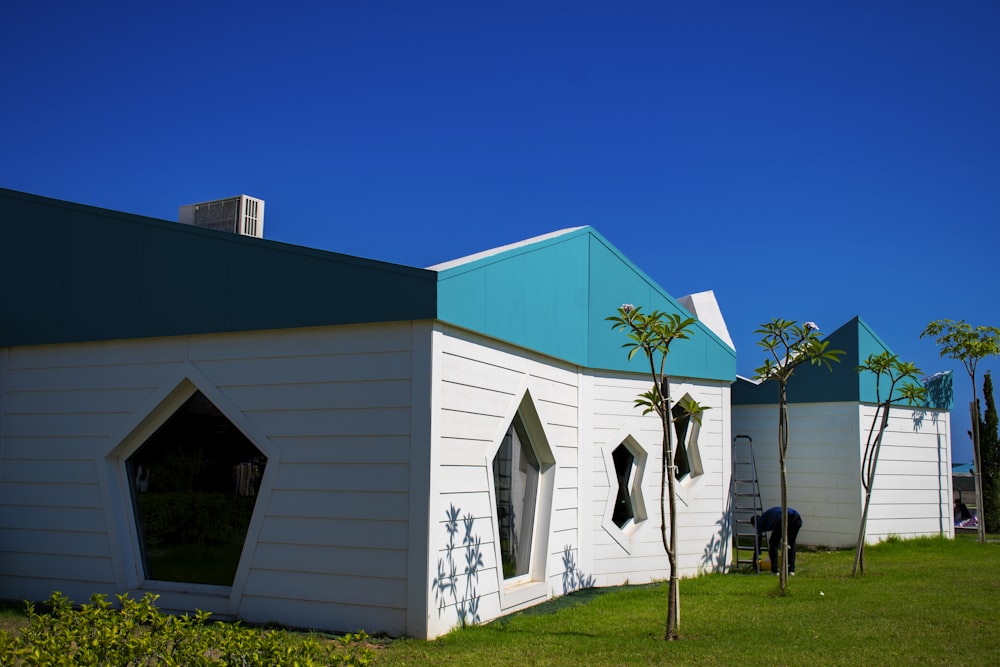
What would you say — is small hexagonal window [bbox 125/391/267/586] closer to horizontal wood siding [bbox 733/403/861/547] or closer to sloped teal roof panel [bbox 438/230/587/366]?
sloped teal roof panel [bbox 438/230/587/366]

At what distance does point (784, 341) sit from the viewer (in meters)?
9.51

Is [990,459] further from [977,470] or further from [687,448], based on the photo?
[687,448]

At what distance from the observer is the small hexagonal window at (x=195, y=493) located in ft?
25.4

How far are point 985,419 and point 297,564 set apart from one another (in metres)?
16.4

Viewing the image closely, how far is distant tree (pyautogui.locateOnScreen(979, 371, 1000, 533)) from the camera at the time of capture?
58.2ft

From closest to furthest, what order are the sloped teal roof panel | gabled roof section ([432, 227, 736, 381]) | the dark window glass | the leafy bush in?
the leafy bush < the sloped teal roof panel < gabled roof section ([432, 227, 736, 381]) < the dark window glass

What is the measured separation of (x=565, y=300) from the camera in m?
9.82

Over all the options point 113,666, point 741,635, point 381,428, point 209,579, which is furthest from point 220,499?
point 741,635

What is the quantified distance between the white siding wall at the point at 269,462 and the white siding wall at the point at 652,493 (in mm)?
3751

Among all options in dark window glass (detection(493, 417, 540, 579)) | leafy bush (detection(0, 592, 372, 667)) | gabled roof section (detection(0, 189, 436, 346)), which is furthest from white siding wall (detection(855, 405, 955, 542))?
leafy bush (detection(0, 592, 372, 667))

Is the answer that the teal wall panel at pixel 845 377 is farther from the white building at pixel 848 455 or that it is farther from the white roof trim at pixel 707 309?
the white roof trim at pixel 707 309

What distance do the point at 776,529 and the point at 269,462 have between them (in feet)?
23.4

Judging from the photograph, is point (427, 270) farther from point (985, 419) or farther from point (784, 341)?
point (985, 419)

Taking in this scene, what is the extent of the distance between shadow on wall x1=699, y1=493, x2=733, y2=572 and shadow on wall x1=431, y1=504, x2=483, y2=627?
4.67 metres
